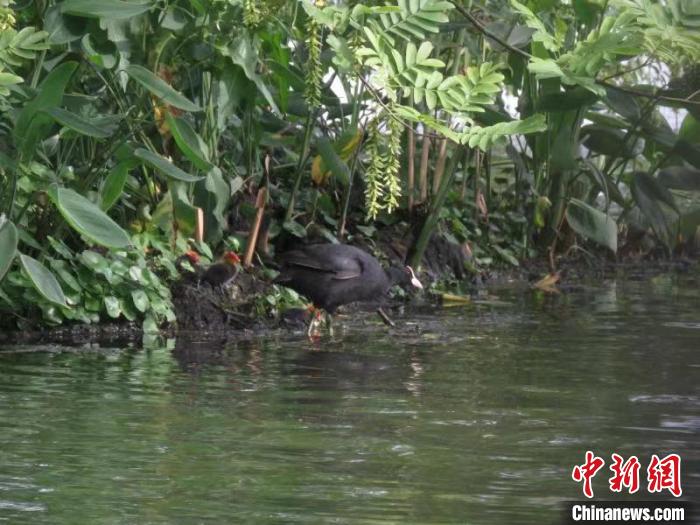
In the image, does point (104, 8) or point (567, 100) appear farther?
point (567, 100)

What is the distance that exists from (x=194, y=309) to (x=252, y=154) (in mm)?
1507

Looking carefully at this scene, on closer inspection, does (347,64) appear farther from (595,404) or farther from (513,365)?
(513,365)

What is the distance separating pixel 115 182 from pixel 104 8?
0.85m

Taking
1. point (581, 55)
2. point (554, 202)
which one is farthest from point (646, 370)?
point (554, 202)

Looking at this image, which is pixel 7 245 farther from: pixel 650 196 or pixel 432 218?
pixel 650 196

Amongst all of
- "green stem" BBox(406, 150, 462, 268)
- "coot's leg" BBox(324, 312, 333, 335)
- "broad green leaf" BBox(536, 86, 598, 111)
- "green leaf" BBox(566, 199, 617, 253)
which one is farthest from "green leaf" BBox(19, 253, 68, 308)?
"green leaf" BBox(566, 199, 617, 253)

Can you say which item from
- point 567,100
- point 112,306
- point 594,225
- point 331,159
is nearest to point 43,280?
point 112,306

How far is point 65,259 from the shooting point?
7.20 metres

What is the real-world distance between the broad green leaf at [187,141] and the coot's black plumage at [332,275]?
1145 mm

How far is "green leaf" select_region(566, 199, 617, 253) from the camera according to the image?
9.99 meters

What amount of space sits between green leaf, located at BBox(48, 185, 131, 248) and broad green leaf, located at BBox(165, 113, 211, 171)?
714 mm

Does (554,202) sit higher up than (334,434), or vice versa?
(554,202)

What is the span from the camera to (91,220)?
Answer: 636 cm

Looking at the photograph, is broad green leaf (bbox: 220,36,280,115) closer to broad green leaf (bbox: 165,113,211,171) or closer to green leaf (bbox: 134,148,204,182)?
broad green leaf (bbox: 165,113,211,171)
